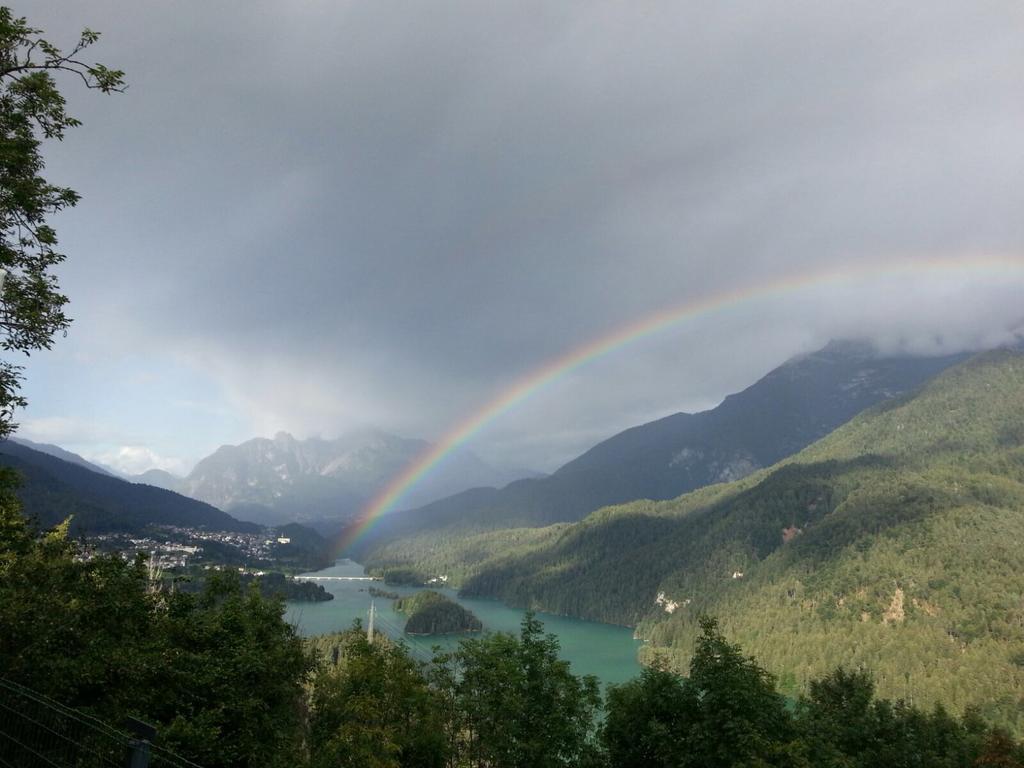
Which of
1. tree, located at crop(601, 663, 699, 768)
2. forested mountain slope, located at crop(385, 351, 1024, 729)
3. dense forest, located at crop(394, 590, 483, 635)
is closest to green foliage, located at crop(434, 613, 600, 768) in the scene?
tree, located at crop(601, 663, 699, 768)

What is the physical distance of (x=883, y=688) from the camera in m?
110

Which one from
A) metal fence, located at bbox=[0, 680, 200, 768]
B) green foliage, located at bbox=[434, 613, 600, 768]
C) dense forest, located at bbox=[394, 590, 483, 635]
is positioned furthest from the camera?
dense forest, located at bbox=[394, 590, 483, 635]

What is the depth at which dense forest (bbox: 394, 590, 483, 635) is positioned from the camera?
160500mm

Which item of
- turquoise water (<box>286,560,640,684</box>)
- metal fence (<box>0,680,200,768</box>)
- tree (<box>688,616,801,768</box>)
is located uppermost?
metal fence (<box>0,680,200,768</box>)

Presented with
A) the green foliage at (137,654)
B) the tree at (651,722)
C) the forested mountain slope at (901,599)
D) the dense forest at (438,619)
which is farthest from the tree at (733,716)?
the dense forest at (438,619)

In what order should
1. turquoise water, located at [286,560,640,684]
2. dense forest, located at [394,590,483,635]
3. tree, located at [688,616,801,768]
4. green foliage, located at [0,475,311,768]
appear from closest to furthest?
green foliage, located at [0,475,311,768]
tree, located at [688,616,801,768]
turquoise water, located at [286,560,640,684]
dense forest, located at [394,590,483,635]

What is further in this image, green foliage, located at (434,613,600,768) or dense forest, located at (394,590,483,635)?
dense forest, located at (394,590,483,635)

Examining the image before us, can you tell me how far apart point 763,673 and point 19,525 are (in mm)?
25601

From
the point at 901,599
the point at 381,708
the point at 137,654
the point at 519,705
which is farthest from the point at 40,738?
the point at 901,599

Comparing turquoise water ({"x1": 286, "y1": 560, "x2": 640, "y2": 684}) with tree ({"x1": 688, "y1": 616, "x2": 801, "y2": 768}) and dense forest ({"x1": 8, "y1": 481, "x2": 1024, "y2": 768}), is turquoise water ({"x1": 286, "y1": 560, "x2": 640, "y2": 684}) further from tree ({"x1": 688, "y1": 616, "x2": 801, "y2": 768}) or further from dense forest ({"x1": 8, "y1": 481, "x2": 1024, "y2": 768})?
tree ({"x1": 688, "y1": 616, "x2": 801, "y2": 768})

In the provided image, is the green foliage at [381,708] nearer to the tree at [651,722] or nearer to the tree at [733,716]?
the tree at [651,722]

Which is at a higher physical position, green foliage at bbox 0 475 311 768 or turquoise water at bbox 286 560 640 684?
green foliage at bbox 0 475 311 768

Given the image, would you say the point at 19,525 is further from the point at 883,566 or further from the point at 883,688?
the point at 883,566

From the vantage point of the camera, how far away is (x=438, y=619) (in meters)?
165
